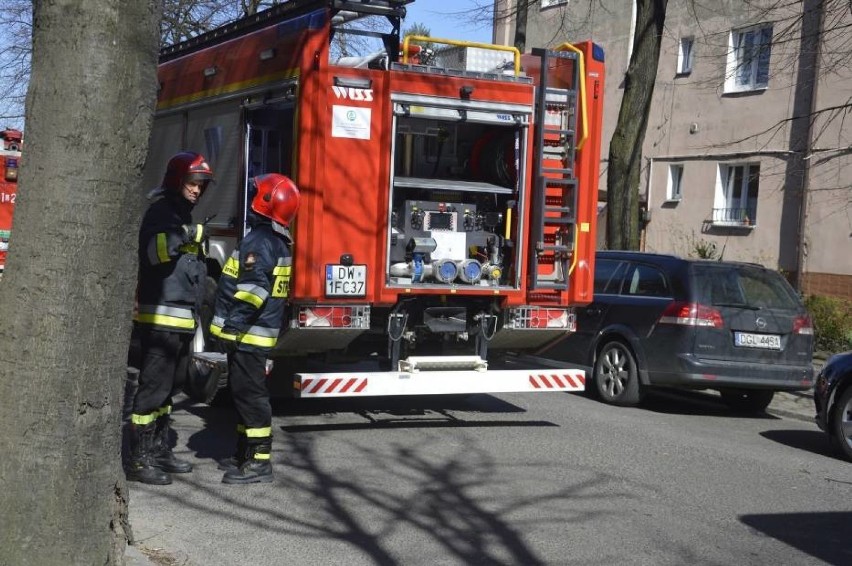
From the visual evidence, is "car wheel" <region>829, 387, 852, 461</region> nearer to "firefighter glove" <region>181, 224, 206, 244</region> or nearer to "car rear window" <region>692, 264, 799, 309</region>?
"car rear window" <region>692, 264, 799, 309</region>

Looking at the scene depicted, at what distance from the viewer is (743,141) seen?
20359 millimetres

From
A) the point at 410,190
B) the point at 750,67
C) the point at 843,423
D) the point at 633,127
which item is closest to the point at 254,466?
the point at 410,190

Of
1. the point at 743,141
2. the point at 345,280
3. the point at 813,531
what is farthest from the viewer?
the point at 743,141

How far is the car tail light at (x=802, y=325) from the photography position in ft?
34.0

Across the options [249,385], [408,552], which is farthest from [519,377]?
[408,552]

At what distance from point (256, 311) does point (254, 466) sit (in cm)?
96

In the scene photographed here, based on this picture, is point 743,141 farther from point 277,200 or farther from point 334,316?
point 277,200

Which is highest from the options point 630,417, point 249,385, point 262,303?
point 262,303

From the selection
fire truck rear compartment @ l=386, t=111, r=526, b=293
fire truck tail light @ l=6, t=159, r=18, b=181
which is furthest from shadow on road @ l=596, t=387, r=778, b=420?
fire truck tail light @ l=6, t=159, r=18, b=181

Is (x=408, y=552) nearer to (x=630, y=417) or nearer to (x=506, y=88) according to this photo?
(x=506, y=88)

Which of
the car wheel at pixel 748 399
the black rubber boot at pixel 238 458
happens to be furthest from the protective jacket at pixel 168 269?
the car wheel at pixel 748 399

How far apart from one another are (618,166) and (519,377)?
281 inches

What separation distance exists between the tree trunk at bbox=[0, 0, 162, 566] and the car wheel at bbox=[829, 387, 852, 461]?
6589 mm

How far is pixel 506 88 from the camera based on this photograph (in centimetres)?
857
